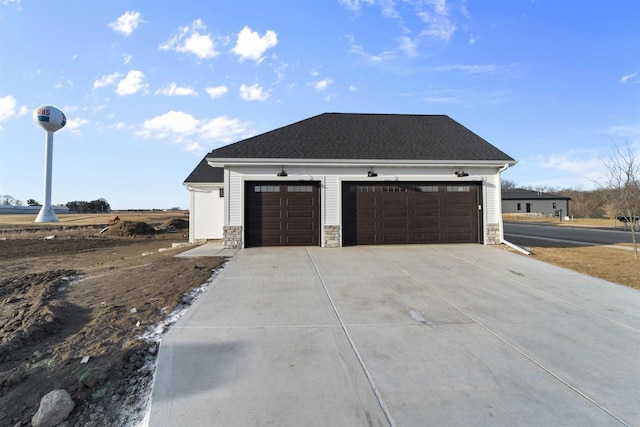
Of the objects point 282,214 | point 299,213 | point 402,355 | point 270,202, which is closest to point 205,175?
point 270,202

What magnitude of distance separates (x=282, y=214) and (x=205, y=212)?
212 inches

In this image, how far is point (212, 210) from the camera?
50.4 feet

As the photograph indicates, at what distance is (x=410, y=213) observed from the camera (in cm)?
1219

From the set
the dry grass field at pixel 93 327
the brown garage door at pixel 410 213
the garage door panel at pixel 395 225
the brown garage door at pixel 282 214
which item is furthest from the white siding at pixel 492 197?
the brown garage door at pixel 282 214

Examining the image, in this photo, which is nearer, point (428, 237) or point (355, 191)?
point (355, 191)

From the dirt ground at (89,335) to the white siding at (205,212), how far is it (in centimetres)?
637

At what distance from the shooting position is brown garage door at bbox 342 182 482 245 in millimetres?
12039

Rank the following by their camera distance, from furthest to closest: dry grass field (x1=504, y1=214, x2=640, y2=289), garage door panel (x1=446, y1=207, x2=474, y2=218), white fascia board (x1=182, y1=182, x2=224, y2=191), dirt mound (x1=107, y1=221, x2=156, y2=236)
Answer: dirt mound (x1=107, y1=221, x2=156, y2=236) < white fascia board (x1=182, y1=182, x2=224, y2=191) < garage door panel (x1=446, y1=207, x2=474, y2=218) < dry grass field (x1=504, y1=214, x2=640, y2=289)

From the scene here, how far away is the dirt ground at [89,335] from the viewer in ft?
9.36

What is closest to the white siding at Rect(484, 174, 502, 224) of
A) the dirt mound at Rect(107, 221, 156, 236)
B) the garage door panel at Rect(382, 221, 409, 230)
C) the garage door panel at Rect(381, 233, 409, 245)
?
the garage door panel at Rect(382, 221, 409, 230)

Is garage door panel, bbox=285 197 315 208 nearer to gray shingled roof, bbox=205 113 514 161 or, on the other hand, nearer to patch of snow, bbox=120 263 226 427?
gray shingled roof, bbox=205 113 514 161

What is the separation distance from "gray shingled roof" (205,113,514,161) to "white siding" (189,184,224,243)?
425cm

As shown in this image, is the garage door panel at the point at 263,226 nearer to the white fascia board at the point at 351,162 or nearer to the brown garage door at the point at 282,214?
the brown garage door at the point at 282,214

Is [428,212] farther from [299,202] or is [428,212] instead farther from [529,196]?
[529,196]
